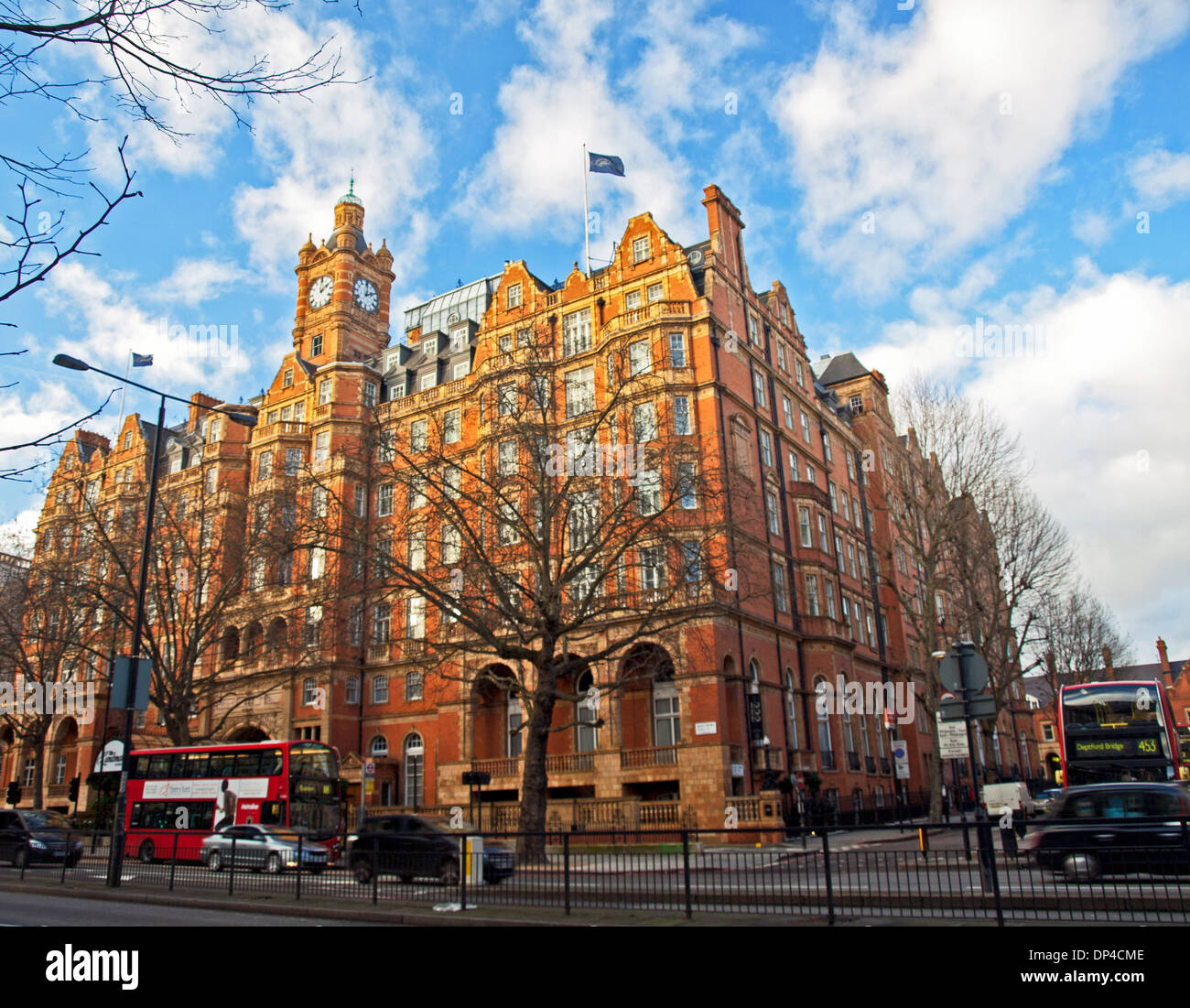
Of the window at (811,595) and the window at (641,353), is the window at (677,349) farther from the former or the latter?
the window at (811,595)

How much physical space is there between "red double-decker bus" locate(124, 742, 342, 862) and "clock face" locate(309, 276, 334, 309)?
30.4m

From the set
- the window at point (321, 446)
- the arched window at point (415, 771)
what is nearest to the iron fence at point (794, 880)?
the arched window at point (415, 771)

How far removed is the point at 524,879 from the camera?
44.2ft

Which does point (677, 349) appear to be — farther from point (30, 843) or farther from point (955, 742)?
point (30, 843)

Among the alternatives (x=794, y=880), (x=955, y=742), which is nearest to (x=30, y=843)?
(x=794, y=880)

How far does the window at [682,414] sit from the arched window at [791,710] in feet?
36.3

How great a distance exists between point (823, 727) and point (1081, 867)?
2982 centimetres

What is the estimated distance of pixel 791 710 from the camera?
3706 cm

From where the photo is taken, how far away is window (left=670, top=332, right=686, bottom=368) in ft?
119

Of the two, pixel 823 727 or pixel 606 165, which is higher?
pixel 606 165

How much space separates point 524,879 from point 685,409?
24.6 meters

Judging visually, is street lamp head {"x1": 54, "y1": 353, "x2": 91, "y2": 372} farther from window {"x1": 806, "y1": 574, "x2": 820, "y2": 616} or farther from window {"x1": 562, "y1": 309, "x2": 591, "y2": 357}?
window {"x1": 806, "y1": 574, "x2": 820, "y2": 616}

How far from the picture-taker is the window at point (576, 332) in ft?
128

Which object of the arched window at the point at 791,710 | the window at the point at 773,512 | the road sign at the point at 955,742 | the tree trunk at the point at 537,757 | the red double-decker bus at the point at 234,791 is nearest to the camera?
the road sign at the point at 955,742
